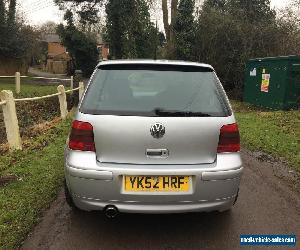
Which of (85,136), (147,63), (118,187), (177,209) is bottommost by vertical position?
(177,209)

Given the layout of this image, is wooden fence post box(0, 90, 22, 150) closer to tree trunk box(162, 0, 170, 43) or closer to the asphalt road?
the asphalt road

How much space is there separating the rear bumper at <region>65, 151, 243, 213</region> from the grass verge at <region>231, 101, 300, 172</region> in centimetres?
326

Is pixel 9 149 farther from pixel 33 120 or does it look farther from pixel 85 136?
pixel 33 120

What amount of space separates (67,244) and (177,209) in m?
1.10

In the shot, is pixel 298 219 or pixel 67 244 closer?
pixel 67 244

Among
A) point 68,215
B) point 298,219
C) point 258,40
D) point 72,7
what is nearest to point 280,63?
point 258,40

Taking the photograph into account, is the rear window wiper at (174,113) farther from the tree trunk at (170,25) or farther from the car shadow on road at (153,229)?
the tree trunk at (170,25)

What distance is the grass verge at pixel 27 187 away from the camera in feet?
13.4

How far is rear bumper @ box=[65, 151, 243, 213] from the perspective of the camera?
3.69 meters

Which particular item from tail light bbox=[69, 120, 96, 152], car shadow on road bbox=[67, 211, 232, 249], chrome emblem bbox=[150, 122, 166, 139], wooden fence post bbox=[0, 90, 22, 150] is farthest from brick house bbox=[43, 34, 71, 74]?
chrome emblem bbox=[150, 122, 166, 139]

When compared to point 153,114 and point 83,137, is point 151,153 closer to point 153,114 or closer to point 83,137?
point 153,114

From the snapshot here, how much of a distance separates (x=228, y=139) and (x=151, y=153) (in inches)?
30.7

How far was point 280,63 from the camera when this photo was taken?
13.7 m

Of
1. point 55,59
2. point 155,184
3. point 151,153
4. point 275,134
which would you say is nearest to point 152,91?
point 151,153
